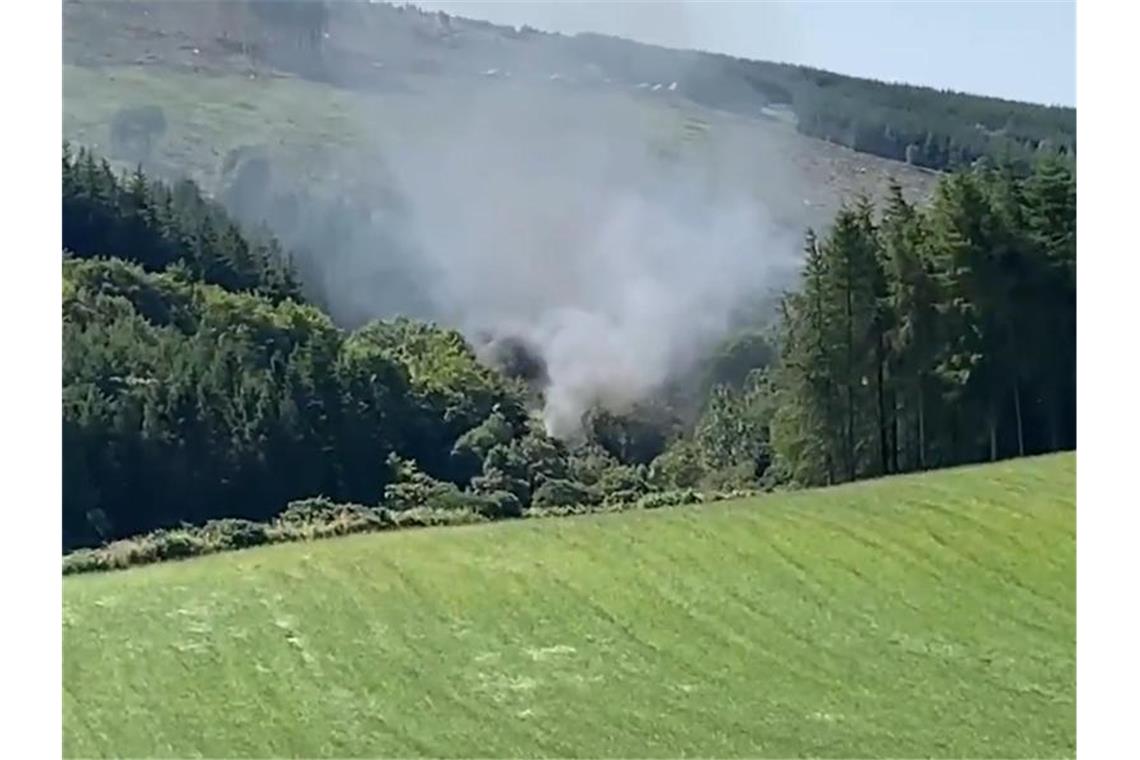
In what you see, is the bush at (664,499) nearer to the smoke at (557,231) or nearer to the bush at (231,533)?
the smoke at (557,231)

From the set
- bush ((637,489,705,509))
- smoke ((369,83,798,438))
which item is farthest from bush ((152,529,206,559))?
bush ((637,489,705,509))

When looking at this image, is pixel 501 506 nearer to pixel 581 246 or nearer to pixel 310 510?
pixel 310 510

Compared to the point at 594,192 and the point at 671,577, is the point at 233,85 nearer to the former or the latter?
the point at 594,192

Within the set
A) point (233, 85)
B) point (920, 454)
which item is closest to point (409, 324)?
point (233, 85)

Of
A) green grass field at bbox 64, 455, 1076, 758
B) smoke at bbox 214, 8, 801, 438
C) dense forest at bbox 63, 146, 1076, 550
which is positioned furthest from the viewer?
smoke at bbox 214, 8, 801, 438

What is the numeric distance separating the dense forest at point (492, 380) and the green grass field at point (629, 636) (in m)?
0.11

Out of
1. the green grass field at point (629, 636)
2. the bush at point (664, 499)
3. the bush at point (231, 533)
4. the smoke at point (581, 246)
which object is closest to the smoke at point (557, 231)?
the smoke at point (581, 246)

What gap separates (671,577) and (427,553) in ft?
1.90

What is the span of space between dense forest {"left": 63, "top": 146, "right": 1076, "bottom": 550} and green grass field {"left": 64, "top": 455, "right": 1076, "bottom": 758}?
11 centimetres

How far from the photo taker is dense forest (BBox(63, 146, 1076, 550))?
3.88m

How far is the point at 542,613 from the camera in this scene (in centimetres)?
396

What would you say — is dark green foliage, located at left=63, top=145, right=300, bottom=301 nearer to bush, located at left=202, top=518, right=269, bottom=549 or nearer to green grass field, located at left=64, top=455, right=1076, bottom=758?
bush, located at left=202, top=518, right=269, bottom=549

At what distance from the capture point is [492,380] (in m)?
4.02

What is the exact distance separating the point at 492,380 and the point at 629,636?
0.68 meters
